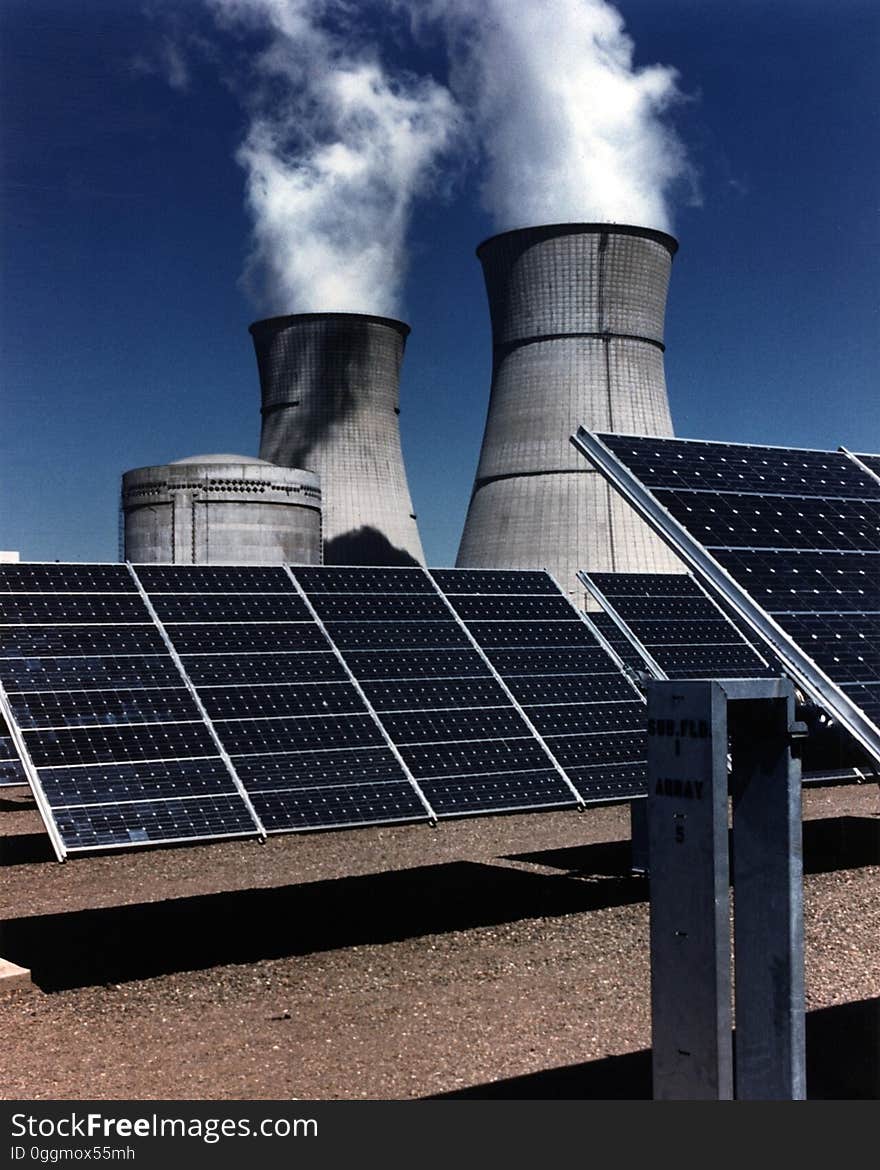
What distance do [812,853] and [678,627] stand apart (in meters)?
5.51

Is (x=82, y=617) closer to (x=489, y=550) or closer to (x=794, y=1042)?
(x=794, y=1042)

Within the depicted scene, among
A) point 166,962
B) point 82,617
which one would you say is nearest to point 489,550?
point 82,617

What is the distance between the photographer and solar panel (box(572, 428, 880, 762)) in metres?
11.9

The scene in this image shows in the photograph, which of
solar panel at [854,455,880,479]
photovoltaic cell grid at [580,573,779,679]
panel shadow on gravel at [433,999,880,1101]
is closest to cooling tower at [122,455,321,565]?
photovoltaic cell grid at [580,573,779,679]

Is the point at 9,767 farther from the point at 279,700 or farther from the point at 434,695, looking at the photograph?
the point at 434,695

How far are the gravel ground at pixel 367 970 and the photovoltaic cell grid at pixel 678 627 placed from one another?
3193 mm

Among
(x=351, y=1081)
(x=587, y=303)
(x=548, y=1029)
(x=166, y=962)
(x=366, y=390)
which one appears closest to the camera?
(x=351, y=1081)

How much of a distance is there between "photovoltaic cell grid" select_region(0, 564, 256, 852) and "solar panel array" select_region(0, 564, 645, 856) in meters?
0.02

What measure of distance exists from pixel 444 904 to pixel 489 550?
29.6 m

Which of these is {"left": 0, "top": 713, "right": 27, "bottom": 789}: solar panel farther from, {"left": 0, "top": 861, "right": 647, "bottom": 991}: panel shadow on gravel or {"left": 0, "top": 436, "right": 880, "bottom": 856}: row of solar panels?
{"left": 0, "top": 861, "right": 647, "bottom": 991}: panel shadow on gravel

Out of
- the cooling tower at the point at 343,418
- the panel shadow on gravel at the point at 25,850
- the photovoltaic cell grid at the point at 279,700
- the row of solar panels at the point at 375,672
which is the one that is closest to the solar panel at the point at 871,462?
the row of solar panels at the point at 375,672

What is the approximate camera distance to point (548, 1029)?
1005 centimetres

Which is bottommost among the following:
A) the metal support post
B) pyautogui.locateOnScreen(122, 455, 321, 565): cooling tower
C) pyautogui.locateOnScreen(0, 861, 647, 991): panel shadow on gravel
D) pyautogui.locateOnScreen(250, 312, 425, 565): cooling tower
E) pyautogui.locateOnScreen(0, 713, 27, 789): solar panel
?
pyautogui.locateOnScreen(0, 861, 647, 991): panel shadow on gravel

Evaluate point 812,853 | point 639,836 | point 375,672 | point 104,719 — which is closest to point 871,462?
point 812,853
